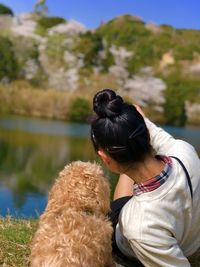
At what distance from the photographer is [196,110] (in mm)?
29469

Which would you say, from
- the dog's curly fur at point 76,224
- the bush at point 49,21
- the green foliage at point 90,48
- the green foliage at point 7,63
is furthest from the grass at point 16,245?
the bush at point 49,21

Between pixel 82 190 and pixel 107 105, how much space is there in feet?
1.85

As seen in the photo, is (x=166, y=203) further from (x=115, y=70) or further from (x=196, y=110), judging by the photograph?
(x=196, y=110)

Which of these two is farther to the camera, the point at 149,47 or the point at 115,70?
the point at 149,47

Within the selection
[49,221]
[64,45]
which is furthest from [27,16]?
[49,221]

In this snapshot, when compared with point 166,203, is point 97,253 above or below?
below

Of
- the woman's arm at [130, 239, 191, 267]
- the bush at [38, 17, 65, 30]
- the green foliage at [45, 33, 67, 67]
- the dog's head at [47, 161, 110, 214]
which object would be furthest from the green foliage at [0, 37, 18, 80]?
the woman's arm at [130, 239, 191, 267]

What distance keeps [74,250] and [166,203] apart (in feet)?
1.68

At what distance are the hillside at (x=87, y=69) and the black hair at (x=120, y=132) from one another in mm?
22782

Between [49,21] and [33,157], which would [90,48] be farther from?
[33,157]

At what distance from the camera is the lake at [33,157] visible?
6.68 m

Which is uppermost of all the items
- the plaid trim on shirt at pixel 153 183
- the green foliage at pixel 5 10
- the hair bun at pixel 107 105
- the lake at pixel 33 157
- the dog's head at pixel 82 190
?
the green foliage at pixel 5 10

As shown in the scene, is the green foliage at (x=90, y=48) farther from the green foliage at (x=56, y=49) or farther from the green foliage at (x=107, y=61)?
the green foliage at (x=56, y=49)

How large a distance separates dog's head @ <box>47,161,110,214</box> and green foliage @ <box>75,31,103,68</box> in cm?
2583
